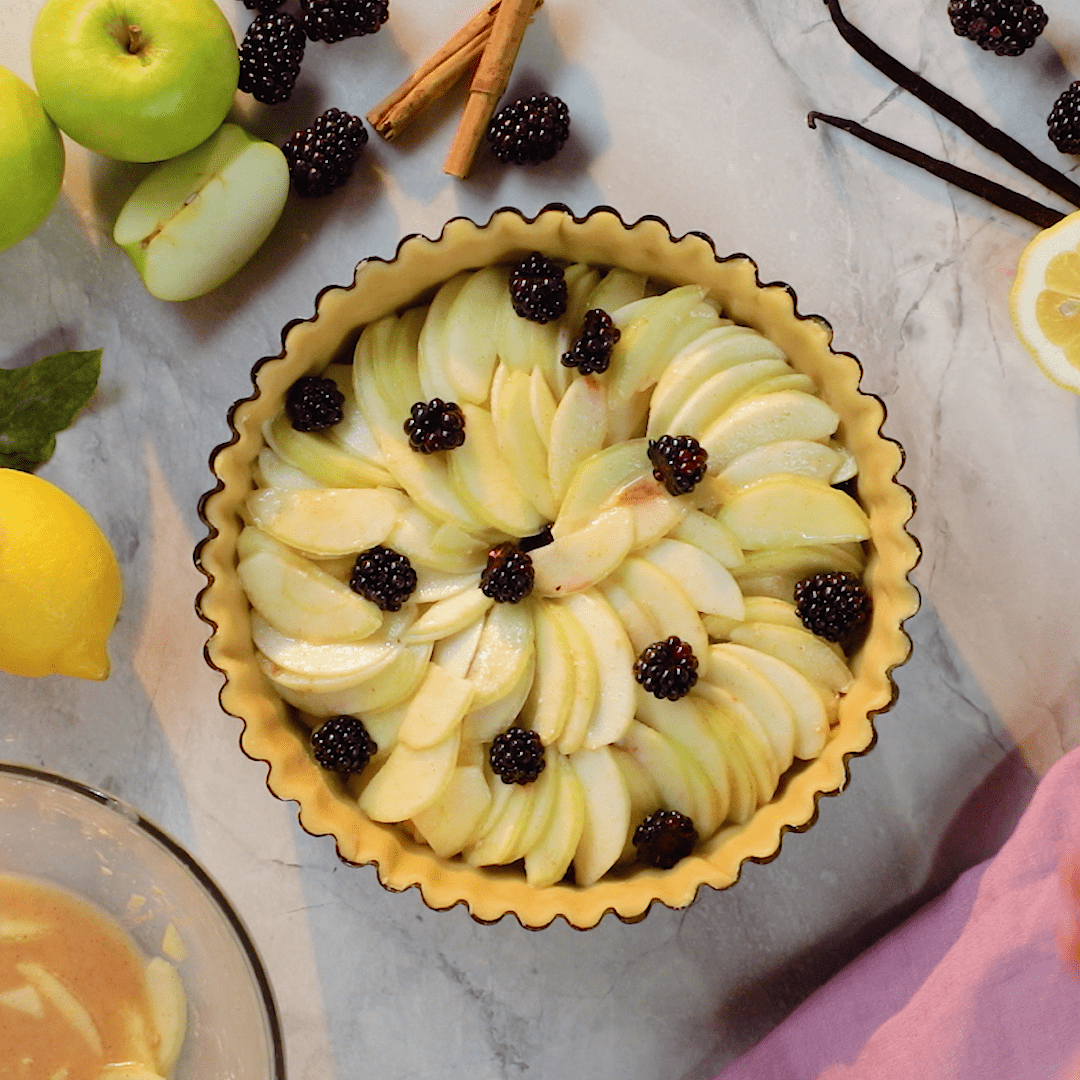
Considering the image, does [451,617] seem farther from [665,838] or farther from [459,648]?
[665,838]

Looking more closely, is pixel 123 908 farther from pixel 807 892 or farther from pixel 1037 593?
pixel 1037 593

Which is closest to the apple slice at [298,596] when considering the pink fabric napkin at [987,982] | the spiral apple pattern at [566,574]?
the spiral apple pattern at [566,574]

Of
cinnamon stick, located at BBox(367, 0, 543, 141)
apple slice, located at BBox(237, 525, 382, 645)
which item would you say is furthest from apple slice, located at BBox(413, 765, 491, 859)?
cinnamon stick, located at BBox(367, 0, 543, 141)

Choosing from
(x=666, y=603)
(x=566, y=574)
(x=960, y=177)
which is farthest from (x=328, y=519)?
(x=960, y=177)

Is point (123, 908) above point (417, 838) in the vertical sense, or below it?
below

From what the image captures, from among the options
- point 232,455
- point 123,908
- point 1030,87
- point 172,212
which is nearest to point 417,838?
point 123,908

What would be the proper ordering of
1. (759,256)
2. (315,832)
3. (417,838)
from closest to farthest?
(315,832) → (417,838) → (759,256)

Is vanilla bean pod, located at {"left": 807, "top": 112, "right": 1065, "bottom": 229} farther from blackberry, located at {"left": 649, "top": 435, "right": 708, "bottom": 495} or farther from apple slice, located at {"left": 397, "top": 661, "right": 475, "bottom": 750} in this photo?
apple slice, located at {"left": 397, "top": 661, "right": 475, "bottom": 750}
